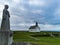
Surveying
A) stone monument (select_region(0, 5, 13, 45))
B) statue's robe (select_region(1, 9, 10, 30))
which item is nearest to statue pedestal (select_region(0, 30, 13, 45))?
stone monument (select_region(0, 5, 13, 45))

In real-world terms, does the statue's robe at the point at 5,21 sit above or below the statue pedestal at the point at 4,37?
above

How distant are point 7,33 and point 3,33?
1.14 feet

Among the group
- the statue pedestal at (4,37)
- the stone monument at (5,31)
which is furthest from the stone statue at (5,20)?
the statue pedestal at (4,37)

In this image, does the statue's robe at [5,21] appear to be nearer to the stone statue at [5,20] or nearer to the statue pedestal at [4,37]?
the stone statue at [5,20]

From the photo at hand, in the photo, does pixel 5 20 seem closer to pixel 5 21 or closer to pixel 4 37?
pixel 5 21

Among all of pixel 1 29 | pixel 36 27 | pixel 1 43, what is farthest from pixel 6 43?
pixel 36 27

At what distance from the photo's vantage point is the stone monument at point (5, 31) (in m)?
14.8

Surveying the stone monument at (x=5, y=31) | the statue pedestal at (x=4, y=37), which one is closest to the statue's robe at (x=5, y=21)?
the stone monument at (x=5, y=31)

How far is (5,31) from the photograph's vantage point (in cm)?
1483

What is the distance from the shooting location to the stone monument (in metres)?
14.8

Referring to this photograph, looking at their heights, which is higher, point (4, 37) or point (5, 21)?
point (5, 21)

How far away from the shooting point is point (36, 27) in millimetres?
78312

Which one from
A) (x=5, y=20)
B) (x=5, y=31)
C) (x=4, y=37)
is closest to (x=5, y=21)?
(x=5, y=20)

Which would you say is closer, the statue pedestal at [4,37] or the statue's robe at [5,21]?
the statue pedestal at [4,37]
